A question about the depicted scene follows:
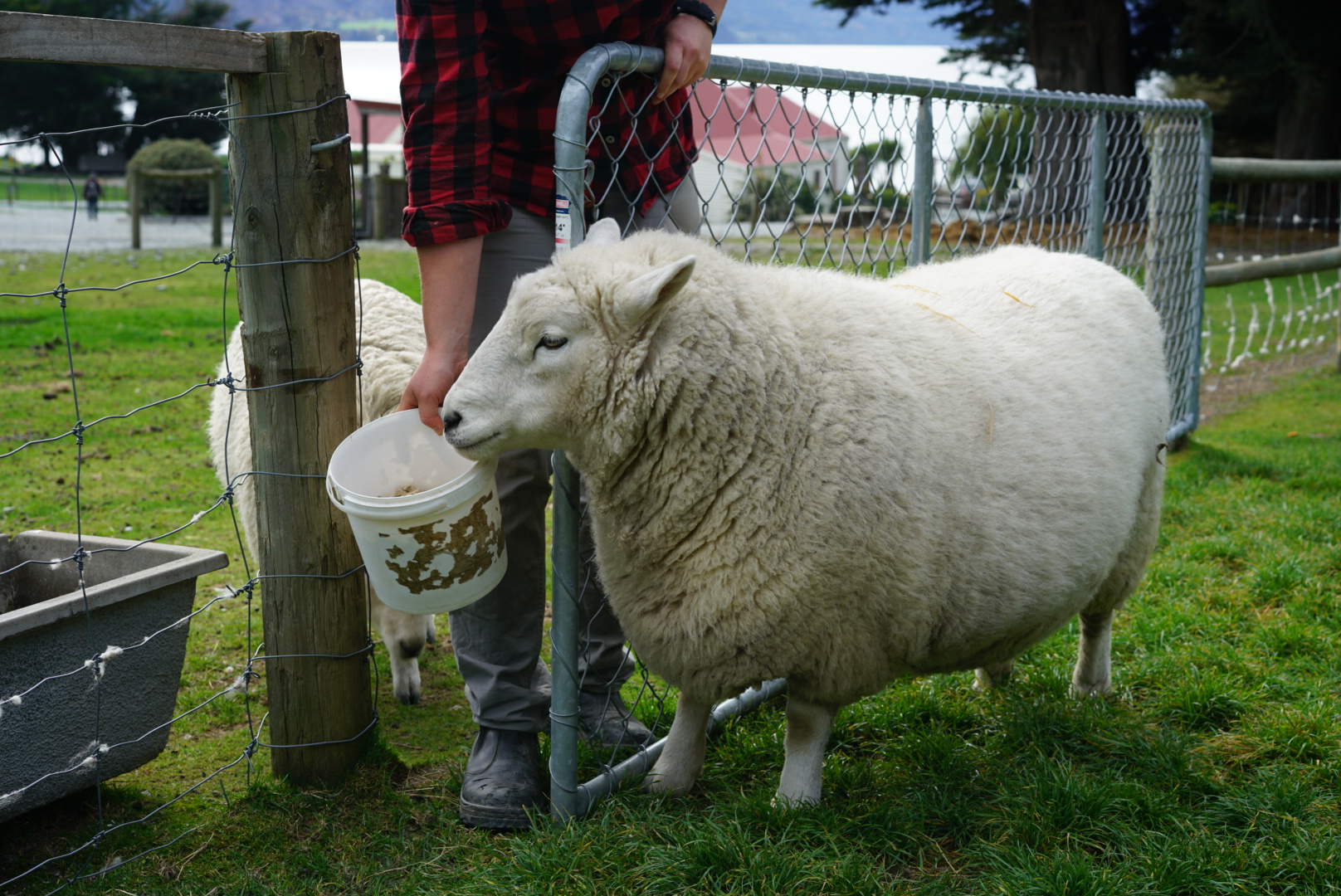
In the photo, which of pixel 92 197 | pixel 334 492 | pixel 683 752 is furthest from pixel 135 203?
pixel 683 752

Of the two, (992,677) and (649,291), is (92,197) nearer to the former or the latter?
(992,677)

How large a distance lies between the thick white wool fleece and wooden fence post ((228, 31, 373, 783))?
1.88ft

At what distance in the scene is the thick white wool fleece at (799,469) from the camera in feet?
7.09

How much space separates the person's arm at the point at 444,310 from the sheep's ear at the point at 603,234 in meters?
0.25

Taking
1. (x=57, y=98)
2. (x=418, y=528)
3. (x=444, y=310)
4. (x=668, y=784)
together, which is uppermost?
A: (x=57, y=98)

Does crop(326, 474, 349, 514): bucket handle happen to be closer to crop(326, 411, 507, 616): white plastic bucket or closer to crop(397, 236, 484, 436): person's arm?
crop(326, 411, 507, 616): white plastic bucket

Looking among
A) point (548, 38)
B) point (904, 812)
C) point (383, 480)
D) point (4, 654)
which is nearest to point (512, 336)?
point (383, 480)

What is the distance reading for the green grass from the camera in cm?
217

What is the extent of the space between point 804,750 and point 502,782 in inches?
28.6

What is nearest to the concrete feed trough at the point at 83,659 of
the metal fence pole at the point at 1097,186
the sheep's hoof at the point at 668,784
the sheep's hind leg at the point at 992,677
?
the sheep's hoof at the point at 668,784

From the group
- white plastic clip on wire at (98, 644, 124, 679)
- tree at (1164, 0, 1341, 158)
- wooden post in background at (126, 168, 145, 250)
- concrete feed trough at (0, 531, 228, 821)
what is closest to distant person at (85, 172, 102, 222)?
wooden post in background at (126, 168, 145, 250)

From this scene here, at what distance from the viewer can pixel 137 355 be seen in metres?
7.67

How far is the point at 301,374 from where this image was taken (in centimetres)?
247

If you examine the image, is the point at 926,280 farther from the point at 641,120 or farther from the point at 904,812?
the point at 904,812
